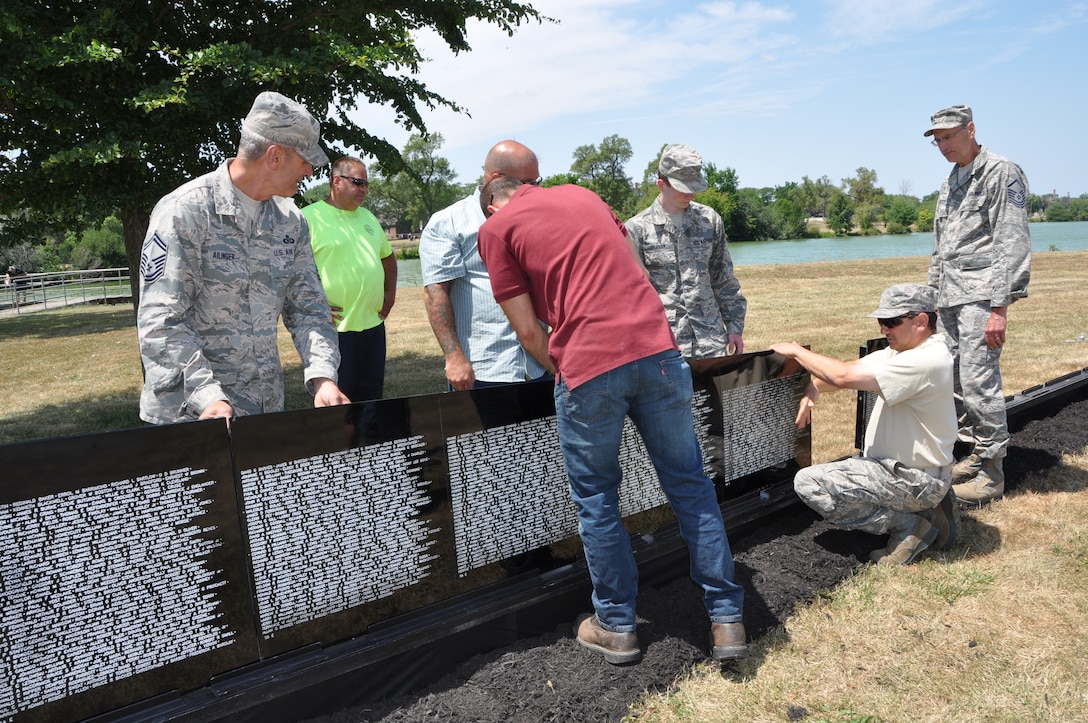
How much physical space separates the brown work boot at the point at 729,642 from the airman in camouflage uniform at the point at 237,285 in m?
1.62

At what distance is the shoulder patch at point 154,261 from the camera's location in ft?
8.34

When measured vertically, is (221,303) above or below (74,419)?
above

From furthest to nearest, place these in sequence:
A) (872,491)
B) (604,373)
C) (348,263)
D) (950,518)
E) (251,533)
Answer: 1. (348,263)
2. (950,518)
3. (872,491)
4. (604,373)
5. (251,533)

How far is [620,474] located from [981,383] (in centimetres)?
295

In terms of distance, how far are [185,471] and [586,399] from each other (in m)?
1.27

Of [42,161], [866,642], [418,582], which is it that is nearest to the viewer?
[418,582]

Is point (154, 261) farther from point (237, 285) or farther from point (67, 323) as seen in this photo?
point (67, 323)

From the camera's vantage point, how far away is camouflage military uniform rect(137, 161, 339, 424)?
8.33 ft

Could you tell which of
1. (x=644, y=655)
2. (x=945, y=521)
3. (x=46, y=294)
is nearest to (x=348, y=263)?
(x=644, y=655)

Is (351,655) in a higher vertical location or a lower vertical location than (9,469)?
lower

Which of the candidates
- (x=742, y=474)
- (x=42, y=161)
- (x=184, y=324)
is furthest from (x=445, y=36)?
(x=184, y=324)

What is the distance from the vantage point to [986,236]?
15.4 ft

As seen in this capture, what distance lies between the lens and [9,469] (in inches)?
82.0

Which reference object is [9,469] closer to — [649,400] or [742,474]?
[649,400]
